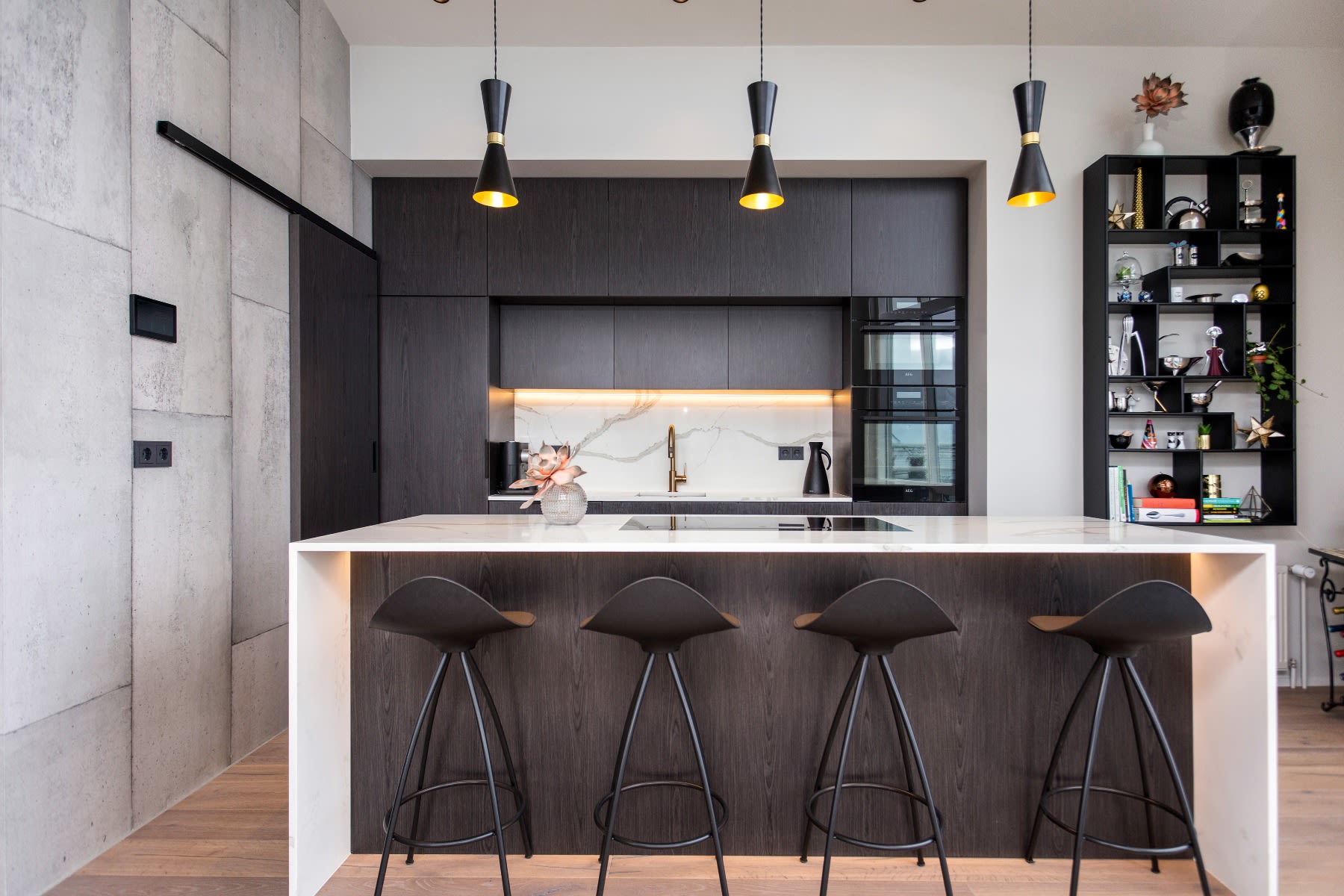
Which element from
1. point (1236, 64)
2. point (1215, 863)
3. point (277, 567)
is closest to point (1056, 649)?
point (1215, 863)

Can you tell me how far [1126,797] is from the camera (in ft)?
7.09

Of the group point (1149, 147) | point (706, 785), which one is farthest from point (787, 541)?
point (1149, 147)

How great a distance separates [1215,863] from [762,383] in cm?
284

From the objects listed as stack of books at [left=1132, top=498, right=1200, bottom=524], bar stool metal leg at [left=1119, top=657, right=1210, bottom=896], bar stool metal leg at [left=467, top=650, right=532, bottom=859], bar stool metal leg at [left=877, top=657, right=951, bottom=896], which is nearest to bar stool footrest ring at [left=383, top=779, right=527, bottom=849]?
bar stool metal leg at [left=467, top=650, right=532, bottom=859]

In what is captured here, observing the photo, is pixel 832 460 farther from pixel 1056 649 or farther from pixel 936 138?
pixel 1056 649

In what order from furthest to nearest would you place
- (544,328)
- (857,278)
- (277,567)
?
1. (544,328)
2. (857,278)
3. (277,567)

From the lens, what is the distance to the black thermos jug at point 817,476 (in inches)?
167

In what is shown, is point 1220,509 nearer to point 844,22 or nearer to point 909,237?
point 909,237

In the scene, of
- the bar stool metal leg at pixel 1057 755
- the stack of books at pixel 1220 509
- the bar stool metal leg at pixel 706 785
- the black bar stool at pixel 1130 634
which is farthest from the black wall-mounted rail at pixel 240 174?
the stack of books at pixel 1220 509

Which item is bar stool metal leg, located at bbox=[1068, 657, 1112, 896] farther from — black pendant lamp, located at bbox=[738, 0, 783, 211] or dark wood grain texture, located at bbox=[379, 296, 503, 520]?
dark wood grain texture, located at bbox=[379, 296, 503, 520]

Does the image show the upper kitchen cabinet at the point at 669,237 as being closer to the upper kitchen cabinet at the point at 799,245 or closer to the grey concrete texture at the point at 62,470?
the upper kitchen cabinet at the point at 799,245

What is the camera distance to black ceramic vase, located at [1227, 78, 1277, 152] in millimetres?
3613

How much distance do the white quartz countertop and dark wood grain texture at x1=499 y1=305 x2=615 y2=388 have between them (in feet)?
6.72

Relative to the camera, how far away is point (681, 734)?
2.18 m
